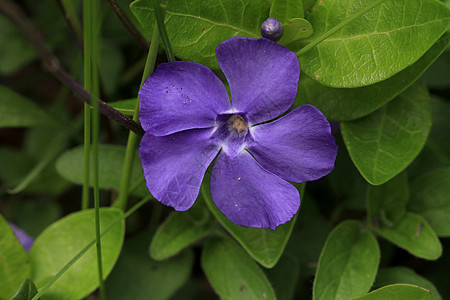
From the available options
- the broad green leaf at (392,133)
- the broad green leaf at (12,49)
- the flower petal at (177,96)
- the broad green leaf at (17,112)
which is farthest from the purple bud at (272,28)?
the broad green leaf at (12,49)

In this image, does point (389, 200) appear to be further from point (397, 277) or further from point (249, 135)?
point (249, 135)

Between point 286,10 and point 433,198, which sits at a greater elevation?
point 286,10

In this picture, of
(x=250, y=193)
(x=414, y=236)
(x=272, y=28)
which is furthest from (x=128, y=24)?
(x=414, y=236)

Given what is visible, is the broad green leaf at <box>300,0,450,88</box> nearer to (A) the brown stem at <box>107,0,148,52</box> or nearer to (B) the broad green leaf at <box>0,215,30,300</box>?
(A) the brown stem at <box>107,0,148,52</box>

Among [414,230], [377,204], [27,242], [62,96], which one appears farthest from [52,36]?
[414,230]

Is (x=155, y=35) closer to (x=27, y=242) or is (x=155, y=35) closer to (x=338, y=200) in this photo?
(x=27, y=242)

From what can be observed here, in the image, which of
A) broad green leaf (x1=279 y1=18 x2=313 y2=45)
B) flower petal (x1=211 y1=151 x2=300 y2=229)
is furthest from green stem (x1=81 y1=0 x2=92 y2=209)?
broad green leaf (x1=279 y1=18 x2=313 y2=45)
